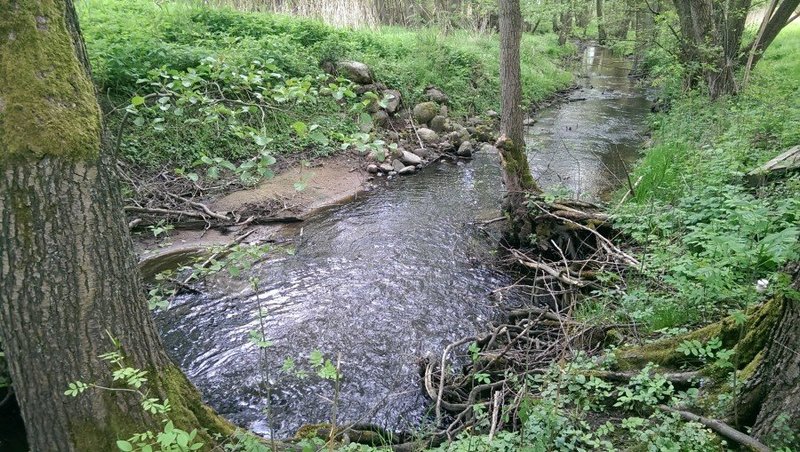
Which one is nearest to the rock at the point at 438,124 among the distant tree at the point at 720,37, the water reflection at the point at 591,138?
the water reflection at the point at 591,138

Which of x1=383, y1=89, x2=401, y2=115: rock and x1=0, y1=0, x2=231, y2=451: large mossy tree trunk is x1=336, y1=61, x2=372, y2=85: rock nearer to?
x1=383, y1=89, x2=401, y2=115: rock

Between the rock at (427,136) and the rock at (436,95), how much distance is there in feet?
4.84

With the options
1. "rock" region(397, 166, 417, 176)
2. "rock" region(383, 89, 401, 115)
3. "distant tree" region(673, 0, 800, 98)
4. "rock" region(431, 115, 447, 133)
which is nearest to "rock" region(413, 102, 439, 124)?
"rock" region(431, 115, 447, 133)

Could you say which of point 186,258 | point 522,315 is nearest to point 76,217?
point 522,315

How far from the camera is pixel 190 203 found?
23.4 ft

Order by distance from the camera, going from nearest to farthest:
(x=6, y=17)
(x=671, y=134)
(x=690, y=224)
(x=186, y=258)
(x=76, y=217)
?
(x=6, y=17), (x=76, y=217), (x=690, y=224), (x=186, y=258), (x=671, y=134)

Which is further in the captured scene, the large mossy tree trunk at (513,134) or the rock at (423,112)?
the rock at (423,112)

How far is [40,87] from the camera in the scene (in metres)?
1.86

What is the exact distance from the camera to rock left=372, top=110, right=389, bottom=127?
415 inches

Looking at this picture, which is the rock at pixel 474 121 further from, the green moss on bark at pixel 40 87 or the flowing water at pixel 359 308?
the green moss on bark at pixel 40 87

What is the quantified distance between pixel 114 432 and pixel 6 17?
1.74 m

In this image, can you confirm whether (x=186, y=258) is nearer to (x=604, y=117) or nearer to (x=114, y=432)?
(x=114, y=432)

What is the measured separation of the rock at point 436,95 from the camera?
39.6 feet

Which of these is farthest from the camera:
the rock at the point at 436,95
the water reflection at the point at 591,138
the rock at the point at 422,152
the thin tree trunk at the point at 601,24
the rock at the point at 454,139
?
the thin tree trunk at the point at 601,24
